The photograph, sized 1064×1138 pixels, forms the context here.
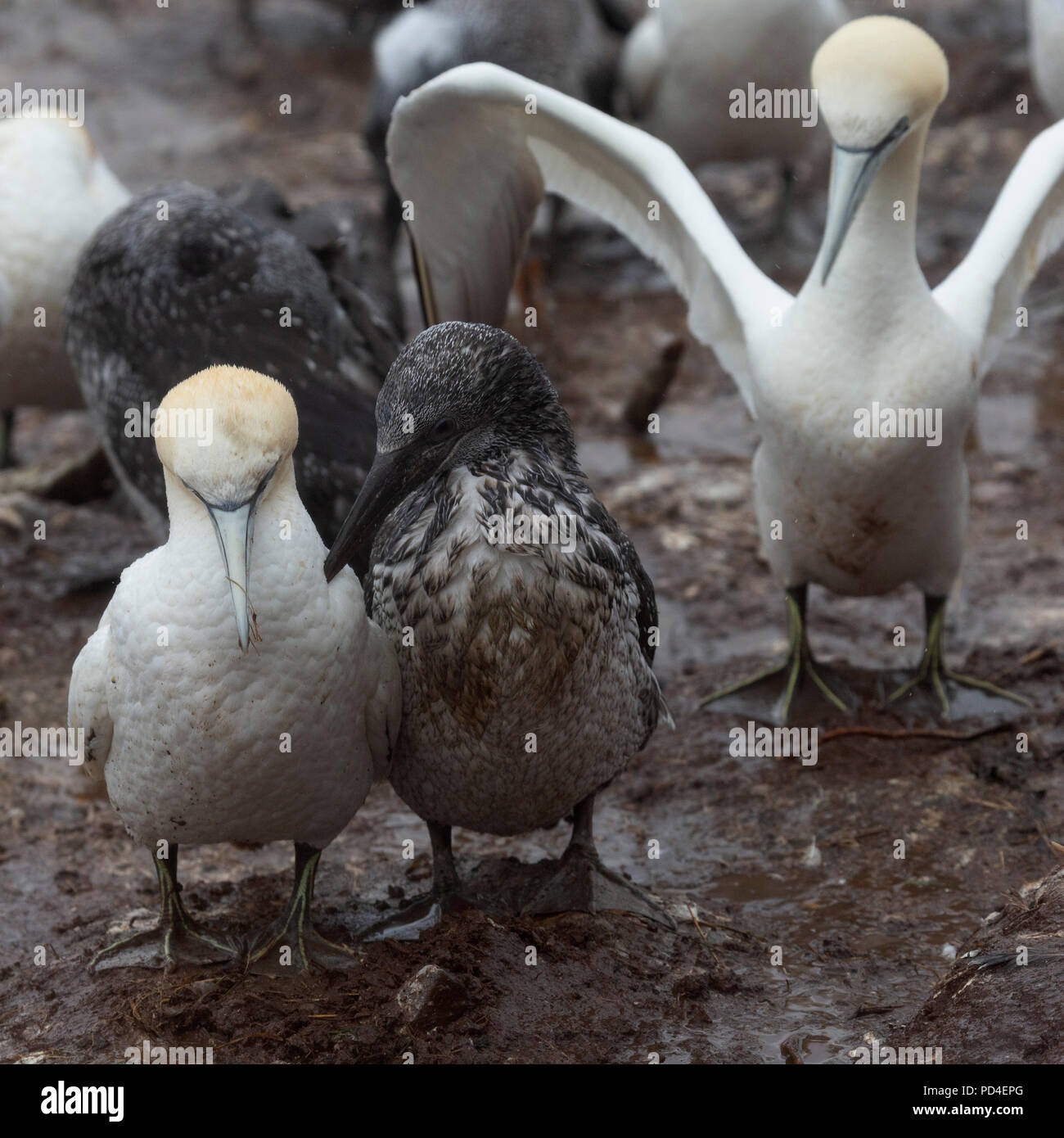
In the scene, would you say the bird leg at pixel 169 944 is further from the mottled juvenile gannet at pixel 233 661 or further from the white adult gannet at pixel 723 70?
the white adult gannet at pixel 723 70

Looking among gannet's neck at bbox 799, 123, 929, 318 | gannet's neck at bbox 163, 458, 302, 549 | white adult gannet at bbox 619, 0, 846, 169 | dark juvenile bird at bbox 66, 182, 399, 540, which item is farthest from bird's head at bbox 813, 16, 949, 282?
white adult gannet at bbox 619, 0, 846, 169

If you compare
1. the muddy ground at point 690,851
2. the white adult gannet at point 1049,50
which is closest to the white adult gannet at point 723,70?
the white adult gannet at point 1049,50

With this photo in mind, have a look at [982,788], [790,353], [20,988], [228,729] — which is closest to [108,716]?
[228,729]

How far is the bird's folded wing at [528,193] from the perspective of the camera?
16.3 feet

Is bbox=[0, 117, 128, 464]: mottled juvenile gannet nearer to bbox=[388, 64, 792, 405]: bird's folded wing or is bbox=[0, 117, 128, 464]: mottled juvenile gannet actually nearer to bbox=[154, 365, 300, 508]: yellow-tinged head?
bbox=[388, 64, 792, 405]: bird's folded wing

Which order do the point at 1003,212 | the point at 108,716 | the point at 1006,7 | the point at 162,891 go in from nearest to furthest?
the point at 108,716 → the point at 162,891 → the point at 1003,212 → the point at 1006,7

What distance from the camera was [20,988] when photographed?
3.84 m

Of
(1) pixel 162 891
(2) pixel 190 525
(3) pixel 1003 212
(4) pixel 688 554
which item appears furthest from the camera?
(4) pixel 688 554

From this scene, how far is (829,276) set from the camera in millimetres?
4703

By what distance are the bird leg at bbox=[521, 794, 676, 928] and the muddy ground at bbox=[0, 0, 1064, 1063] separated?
0.07m

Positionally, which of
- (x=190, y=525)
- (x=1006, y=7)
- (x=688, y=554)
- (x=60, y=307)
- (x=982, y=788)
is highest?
(x=1006, y=7)

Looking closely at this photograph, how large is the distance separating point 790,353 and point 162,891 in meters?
2.38

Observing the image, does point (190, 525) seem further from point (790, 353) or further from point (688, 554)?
point (688, 554)

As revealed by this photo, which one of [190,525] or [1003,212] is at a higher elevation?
[1003,212]
